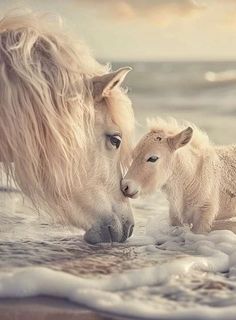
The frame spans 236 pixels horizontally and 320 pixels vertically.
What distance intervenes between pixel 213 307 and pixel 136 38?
44 cm

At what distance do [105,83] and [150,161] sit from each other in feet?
0.41

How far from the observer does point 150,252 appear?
877 mm

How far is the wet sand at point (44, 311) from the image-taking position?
72cm

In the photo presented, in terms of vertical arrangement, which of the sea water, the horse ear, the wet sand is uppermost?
the horse ear

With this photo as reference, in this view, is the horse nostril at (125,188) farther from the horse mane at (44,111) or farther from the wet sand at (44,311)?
the wet sand at (44,311)

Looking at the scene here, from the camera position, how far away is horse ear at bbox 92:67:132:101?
868 millimetres

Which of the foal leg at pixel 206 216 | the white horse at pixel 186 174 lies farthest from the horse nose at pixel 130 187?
the foal leg at pixel 206 216

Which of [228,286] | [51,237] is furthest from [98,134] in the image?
[228,286]

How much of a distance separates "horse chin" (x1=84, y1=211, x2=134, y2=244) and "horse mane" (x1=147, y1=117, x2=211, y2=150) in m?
0.14

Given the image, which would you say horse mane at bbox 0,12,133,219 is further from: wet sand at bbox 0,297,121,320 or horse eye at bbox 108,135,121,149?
wet sand at bbox 0,297,121,320

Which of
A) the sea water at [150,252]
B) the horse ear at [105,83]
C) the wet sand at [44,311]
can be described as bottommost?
the wet sand at [44,311]

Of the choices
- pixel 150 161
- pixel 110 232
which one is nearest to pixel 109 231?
pixel 110 232

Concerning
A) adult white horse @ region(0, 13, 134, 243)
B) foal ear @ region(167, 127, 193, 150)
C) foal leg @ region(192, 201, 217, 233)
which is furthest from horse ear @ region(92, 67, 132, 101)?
foal leg @ region(192, 201, 217, 233)

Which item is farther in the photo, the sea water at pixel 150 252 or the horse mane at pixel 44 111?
the horse mane at pixel 44 111
